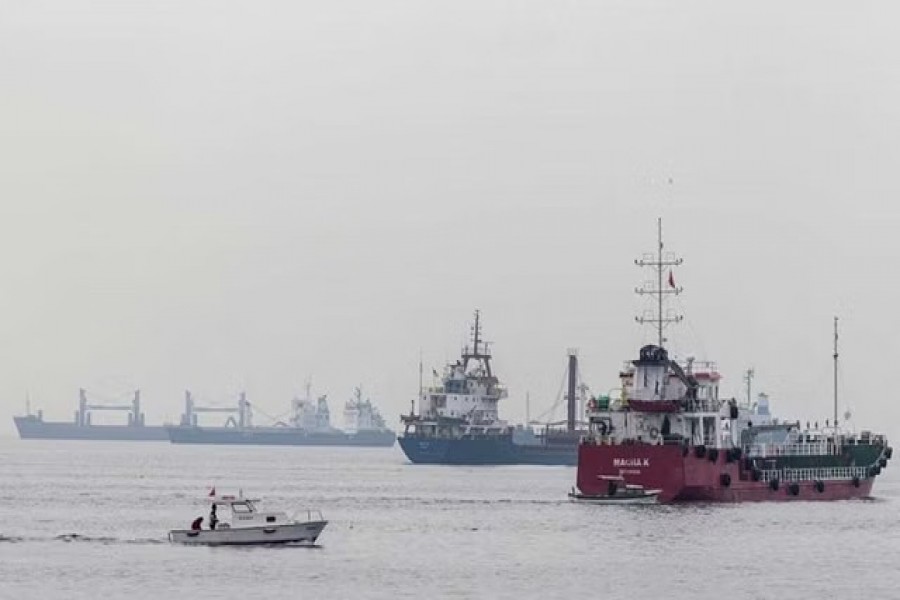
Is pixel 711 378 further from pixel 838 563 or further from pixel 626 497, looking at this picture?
pixel 838 563

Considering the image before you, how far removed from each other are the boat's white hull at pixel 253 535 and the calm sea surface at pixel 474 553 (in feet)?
2.45

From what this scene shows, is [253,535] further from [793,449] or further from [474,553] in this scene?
[793,449]

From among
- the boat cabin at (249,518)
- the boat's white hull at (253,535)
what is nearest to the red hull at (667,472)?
the boat's white hull at (253,535)

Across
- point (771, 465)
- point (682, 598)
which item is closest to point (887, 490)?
point (771, 465)

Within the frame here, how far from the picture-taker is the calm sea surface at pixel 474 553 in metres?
77.1

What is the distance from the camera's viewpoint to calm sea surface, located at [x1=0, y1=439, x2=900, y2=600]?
77.1 m

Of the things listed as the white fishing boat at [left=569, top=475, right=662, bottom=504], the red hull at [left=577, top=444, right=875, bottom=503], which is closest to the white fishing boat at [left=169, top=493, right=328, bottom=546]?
the white fishing boat at [left=569, top=475, right=662, bottom=504]

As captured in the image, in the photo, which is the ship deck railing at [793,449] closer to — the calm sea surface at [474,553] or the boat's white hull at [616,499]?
the calm sea surface at [474,553]

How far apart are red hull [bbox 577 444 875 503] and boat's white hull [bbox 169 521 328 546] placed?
28300 millimetres

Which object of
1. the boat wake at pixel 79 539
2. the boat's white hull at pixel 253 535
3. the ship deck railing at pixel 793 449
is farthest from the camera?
the ship deck railing at pixel 793 449

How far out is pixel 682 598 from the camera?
7525 centimetres

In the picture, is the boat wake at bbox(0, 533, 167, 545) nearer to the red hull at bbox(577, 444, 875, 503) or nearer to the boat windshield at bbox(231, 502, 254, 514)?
the boat windshield at bbox(231, 502, 254, 514)

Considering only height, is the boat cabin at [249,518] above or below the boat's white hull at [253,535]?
above

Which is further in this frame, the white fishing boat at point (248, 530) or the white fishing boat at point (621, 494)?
the white fishing boat at point (621, 494)
